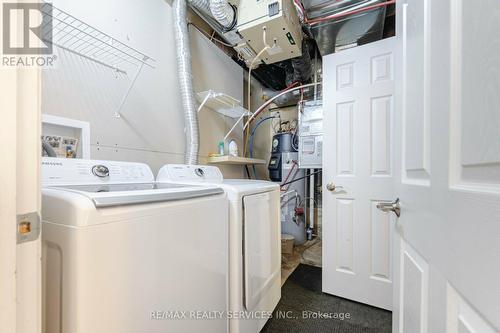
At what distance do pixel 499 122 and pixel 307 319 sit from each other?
181cm

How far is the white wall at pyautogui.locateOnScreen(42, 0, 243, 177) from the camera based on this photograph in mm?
1173

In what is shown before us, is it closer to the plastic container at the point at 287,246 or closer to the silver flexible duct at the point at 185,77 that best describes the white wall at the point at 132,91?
the silver flexible duct at the point at 185,77

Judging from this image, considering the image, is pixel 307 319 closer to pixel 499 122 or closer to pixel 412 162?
pixel 412 162

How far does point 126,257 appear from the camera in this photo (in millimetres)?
640

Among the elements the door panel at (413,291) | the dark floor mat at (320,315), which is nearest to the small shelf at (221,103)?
the door panel at (413,291)

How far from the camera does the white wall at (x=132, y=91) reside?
→ 1.17 meters

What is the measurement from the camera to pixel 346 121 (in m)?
1.91

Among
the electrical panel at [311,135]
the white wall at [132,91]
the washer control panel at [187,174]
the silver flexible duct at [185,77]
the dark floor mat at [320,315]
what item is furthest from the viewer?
the electrical panel at [311,135]

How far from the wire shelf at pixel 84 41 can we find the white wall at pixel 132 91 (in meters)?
0.05

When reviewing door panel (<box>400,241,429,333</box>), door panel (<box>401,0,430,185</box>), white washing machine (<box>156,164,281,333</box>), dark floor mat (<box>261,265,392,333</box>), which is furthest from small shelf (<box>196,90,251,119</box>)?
dark floor mat (<box>261,265,392,333</box>)

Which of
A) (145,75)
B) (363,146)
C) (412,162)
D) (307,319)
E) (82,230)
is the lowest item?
(307,319)

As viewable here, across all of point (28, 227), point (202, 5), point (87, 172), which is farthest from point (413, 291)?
point (202, 5)

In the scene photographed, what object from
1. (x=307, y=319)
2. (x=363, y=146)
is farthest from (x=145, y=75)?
(x=307, y=319)

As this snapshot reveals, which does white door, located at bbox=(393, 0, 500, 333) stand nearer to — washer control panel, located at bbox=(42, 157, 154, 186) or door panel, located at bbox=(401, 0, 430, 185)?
door panel, located at bbox=(401, 0, 430, 185)
